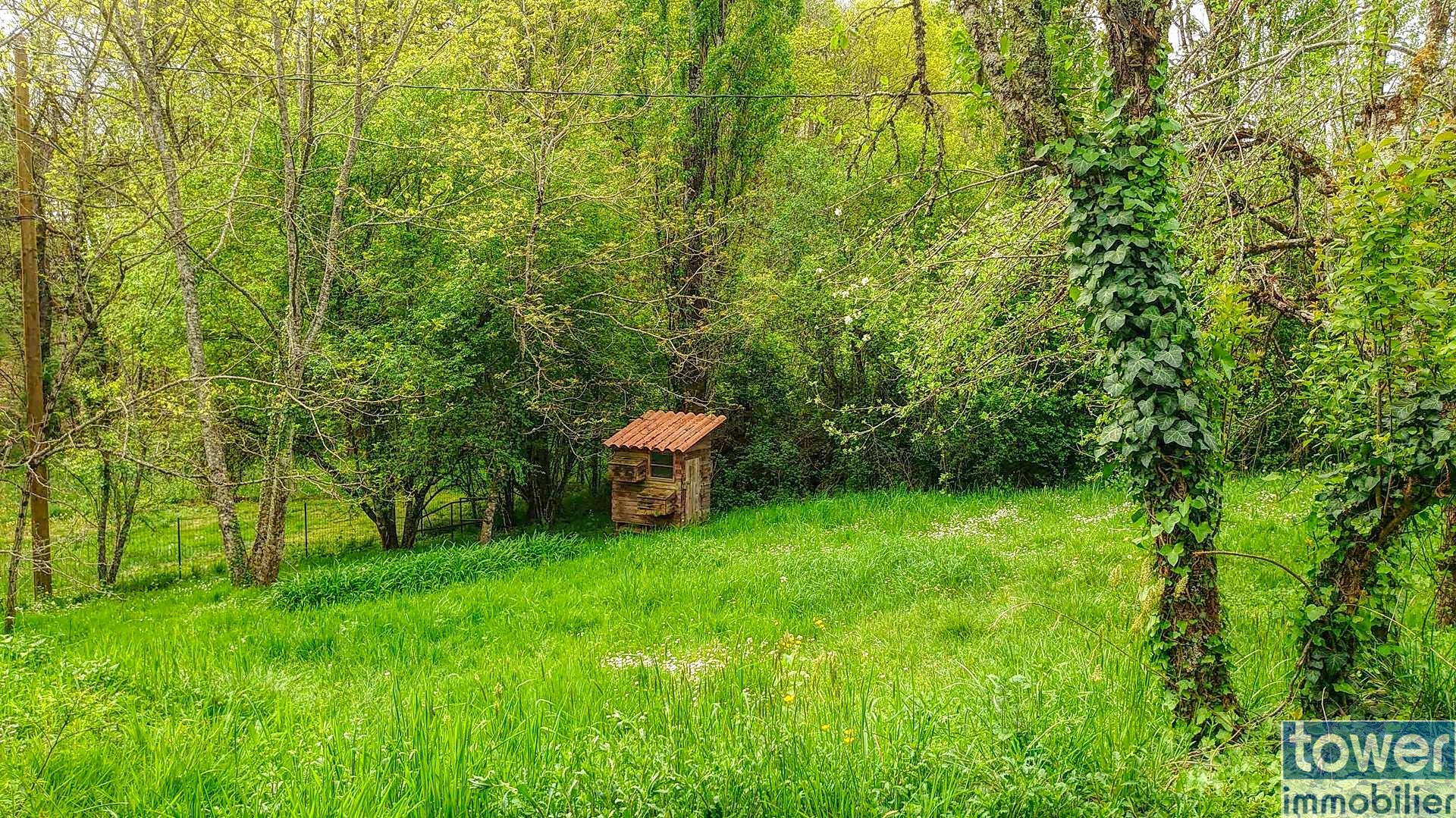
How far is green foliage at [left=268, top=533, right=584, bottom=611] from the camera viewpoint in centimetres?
911

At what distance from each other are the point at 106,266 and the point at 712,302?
380 inches

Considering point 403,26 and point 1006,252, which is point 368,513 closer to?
point 403,26

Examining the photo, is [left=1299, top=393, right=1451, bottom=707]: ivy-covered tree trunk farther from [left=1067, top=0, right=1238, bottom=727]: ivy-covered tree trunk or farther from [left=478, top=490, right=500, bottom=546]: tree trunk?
[left=478, top=490, right=500, bottom=546]: tree trunk

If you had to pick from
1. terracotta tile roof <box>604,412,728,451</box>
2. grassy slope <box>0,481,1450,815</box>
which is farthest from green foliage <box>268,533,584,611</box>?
terracotta tile roof <box>604,412,728,451</box>

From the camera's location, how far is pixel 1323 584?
3.47m

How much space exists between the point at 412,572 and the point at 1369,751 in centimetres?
921

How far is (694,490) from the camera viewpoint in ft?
42.3

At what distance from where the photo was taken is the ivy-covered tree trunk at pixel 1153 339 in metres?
→ 3.27

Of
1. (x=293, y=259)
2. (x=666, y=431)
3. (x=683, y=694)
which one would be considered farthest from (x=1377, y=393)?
(x=293, y=259)

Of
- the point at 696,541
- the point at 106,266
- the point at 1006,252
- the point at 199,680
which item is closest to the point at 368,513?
the point at 106,266

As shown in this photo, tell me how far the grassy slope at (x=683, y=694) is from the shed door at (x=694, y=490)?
3623mm

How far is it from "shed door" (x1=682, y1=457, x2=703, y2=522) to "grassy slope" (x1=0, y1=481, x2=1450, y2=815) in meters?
3.62

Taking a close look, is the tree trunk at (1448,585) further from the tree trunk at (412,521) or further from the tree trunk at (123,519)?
the tree trunk at (123,519)

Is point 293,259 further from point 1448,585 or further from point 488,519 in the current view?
point 1448,585
